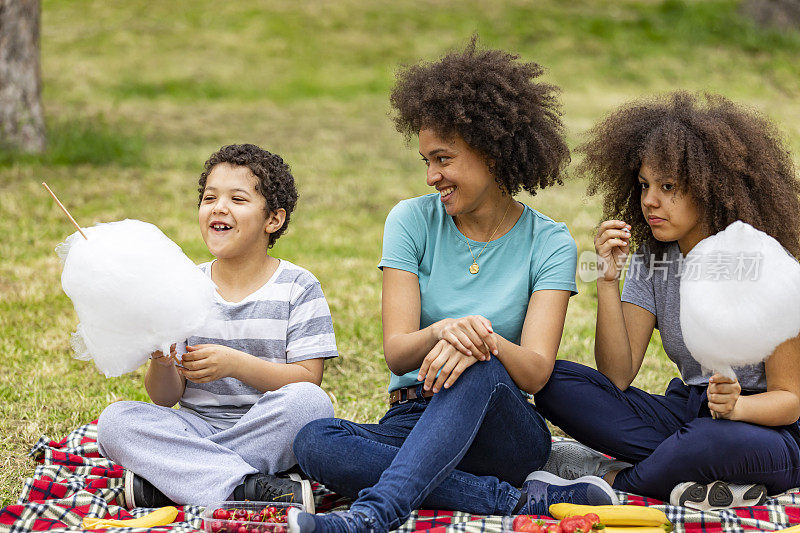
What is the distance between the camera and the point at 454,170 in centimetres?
319

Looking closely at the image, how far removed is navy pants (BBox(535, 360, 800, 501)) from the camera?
115 inches

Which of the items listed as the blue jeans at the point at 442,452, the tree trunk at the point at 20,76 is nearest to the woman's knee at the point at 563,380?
the blue jeans at the point at 442,452

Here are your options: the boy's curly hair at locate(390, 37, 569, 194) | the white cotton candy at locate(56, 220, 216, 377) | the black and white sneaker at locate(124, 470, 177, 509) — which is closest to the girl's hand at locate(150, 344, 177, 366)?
the white cotton candy at locate(56, 220, 216, 377)

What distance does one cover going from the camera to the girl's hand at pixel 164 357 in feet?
9.88

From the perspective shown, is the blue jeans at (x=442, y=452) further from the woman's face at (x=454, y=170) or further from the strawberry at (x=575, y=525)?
the woman's face at (x=454, y=170)

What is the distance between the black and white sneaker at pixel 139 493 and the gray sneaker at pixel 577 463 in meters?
1.42

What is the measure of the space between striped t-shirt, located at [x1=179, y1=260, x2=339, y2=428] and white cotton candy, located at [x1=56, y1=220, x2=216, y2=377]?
1.23ft

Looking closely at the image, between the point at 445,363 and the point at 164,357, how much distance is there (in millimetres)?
983

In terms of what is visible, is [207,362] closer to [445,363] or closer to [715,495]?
[445,363]

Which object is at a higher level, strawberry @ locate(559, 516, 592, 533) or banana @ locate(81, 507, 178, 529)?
strawberry @ locate(559, 516, 592, 533)

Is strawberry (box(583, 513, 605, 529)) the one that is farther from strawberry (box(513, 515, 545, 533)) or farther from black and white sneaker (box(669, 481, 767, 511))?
black and white sneaker (box(669, 481, 767, 511))

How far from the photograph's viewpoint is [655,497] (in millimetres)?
3086

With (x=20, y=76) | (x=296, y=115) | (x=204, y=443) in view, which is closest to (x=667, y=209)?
(x=204, y=443)


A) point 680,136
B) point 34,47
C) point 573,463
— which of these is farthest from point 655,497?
point 34,47
